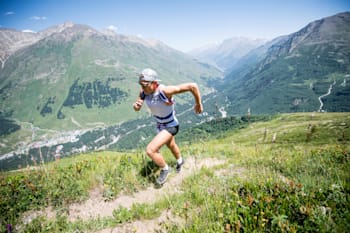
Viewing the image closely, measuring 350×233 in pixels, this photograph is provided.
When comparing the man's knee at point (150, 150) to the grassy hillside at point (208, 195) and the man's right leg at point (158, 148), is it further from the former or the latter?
the grassy hillside at point (208, 195)

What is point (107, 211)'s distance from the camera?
600 centimetres

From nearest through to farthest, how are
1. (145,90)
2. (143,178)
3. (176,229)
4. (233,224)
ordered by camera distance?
(233,224) < (176,229) < (145,90) < (143,178)

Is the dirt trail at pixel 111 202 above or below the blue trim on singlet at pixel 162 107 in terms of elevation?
below

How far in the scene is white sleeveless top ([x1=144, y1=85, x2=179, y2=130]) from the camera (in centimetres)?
647

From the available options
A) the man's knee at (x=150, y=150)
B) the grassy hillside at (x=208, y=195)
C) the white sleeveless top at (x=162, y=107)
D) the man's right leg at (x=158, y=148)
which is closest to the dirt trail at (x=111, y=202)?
the grassy hillside at (x=208, y=195)

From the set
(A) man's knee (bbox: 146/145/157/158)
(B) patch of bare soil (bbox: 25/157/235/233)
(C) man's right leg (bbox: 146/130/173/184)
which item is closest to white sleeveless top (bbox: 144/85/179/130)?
(C) man's right leg (bbox: 146/130/173/184)

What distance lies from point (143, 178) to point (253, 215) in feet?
13.5

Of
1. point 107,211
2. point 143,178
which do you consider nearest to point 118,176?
point 143,178

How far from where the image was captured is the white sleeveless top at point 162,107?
6.47 metres

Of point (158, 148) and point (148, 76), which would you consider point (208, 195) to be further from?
point (148, 76)

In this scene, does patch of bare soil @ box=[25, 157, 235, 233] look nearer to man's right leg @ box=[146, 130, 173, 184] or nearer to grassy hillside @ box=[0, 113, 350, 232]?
grassy hillside @ box=[0, 113, 350, 232]

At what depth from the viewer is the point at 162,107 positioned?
6.66m

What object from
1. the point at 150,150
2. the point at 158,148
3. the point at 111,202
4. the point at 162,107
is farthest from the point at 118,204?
the point at 162,107

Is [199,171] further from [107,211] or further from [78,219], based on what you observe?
[78,219]
